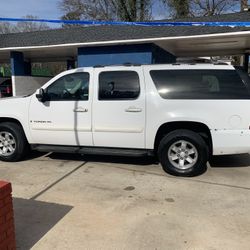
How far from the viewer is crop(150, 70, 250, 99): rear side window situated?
239 inches

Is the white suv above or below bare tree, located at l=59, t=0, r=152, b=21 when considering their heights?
below

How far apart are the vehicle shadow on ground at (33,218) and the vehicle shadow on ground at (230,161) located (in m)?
3.40

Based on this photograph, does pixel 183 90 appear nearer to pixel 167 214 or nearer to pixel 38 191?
pixel 167 214

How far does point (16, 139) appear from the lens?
23.4ft

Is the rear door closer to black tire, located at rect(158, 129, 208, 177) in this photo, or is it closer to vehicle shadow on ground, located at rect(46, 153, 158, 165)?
black tire, located at rect(158, 129, 208, 177)

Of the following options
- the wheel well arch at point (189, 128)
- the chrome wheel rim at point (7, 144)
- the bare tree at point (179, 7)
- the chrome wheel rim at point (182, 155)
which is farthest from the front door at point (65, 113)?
the bare tree at point (179, 7)

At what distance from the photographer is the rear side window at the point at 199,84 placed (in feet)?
19.9

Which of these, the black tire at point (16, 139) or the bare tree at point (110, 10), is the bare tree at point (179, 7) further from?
the black tire at point (16, 139)

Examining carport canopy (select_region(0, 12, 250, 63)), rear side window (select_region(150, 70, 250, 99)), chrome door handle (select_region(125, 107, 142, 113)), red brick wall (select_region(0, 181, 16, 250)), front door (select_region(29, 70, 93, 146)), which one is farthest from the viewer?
carport canopy (select_region(0, 12, 250, 63))

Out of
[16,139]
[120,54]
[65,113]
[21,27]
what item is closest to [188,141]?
[65,113]

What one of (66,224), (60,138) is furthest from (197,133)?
(66,224)

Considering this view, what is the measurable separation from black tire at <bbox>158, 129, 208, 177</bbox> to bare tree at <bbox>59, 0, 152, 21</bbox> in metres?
27.7

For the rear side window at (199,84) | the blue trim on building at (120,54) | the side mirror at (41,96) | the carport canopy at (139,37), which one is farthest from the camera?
the blue trim on building at (120,54)

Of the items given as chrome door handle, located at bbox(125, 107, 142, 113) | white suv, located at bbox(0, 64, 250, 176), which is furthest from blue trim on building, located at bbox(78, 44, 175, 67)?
chrome door handle, located at bbox(125, 107, 142, 113)
